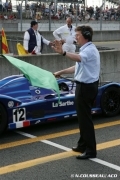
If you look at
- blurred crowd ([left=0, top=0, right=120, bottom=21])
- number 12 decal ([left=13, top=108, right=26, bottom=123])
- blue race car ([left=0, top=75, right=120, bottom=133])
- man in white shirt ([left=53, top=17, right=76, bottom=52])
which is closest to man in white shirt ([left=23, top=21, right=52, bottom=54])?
man in white shirt ([left=53, top=17, right=76, bottom=52])

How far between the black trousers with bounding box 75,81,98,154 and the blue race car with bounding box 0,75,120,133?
127 cm

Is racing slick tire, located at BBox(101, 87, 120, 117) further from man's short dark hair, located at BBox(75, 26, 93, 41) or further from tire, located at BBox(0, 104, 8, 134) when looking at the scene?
man's short dark hair, located at BBox(75, 26, 93, 41)

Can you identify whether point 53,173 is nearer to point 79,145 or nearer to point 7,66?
point 79,145

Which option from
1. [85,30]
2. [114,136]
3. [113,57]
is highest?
[85,30]

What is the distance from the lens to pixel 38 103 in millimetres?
5871

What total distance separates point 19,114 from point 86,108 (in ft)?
4.64

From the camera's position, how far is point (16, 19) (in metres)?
23.0

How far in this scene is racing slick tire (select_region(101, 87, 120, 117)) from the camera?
22.3ft

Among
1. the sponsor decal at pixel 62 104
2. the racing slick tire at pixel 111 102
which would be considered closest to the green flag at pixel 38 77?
the sponsor decal at pixel 62 104

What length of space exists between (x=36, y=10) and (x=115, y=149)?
2050 cm

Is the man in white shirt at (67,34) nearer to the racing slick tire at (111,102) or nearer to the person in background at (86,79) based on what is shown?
the racing slick tire at (111,102)

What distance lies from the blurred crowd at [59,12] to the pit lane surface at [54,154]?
57.8 feet

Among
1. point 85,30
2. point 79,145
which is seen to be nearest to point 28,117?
point 79,145

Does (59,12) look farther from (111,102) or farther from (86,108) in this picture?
(86,108)
